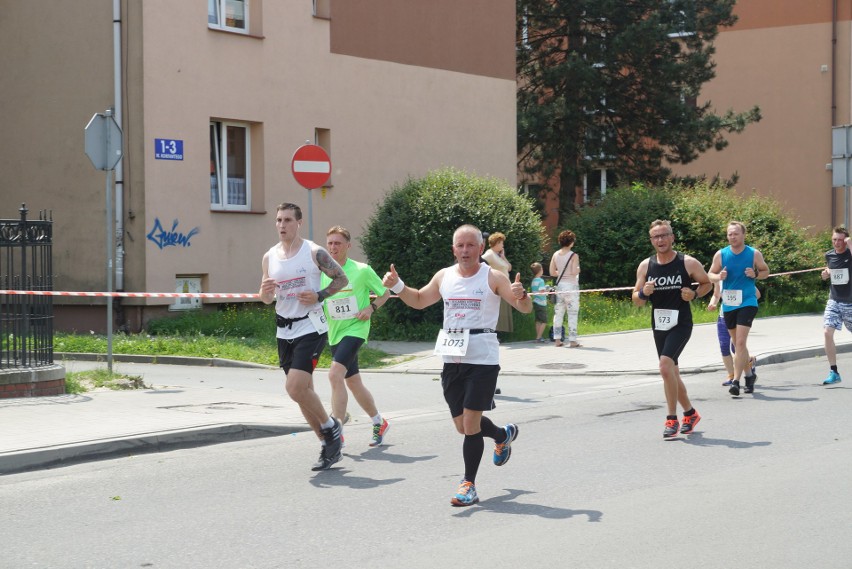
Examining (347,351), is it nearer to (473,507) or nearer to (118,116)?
(473,507)

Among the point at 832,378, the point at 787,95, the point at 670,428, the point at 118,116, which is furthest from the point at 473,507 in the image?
the point at 787,95

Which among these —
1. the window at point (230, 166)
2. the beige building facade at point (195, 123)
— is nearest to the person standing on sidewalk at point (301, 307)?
the beige building facade at point (195, 123)

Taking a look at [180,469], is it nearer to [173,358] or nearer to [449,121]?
[173,358]

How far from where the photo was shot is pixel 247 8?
813 inches

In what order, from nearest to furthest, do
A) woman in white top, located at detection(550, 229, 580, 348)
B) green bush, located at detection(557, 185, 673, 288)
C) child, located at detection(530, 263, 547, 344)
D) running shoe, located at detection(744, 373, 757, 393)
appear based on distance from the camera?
running shoe, located at detection(744, 373, 757, 393) → woman in white top, located at detection(550, 229, 580, 348) → child, located at detection(530, 263, 547, 344) → green bush, located at detection(557, 185, 673, 288)

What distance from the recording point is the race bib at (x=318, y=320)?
8039 mm

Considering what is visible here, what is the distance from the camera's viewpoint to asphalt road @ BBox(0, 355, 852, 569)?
223 inches

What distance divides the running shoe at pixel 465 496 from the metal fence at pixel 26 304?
589 centimetres

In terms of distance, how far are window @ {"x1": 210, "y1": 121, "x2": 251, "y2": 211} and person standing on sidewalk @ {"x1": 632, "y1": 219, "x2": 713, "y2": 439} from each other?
12.1 metres

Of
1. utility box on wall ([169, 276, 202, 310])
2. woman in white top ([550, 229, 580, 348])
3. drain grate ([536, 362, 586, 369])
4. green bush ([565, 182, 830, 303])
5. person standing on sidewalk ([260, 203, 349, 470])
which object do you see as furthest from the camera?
green bush ([565, 182, 830, 303])

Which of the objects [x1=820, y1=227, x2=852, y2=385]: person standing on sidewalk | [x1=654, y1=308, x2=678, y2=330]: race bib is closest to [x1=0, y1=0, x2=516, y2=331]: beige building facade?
[x1=820, y1=227, x2=852, y2=385]: person standing on sidewalk

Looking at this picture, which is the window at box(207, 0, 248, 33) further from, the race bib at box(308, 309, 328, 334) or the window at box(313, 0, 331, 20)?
→ the race bib at box(308, 309, 328, 334)

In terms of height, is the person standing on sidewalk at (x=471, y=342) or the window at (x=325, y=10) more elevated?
the window at (x=325, y=10)

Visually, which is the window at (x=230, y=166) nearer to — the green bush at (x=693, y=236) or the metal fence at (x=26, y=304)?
the green bush at (x=693, y=236)
